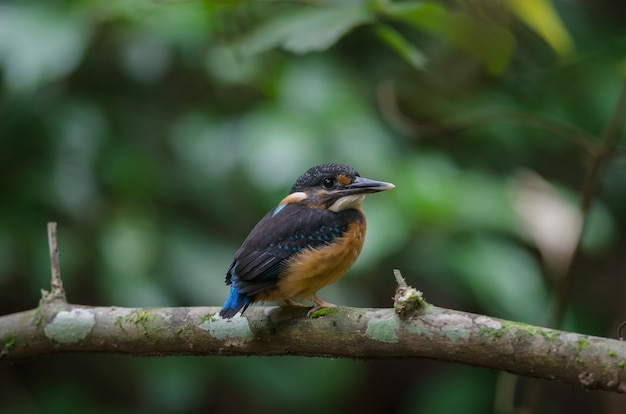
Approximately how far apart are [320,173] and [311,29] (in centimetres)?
63

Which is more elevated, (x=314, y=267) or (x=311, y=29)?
(x=311, y=29)

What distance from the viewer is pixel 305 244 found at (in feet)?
8.41

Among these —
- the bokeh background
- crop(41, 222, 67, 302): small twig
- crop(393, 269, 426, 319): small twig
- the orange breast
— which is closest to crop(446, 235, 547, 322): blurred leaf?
the bokeh background

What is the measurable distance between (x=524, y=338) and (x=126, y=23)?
2784mm

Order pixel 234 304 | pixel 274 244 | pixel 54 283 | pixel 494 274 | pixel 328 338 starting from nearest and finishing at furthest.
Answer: pixel 328 338 → pixel 234 304 → pixel 274 244 → pixel 54 283 → pixel 494 274

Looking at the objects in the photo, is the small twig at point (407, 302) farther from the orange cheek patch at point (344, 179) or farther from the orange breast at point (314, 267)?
the orange cheek patch at point (344, 179)

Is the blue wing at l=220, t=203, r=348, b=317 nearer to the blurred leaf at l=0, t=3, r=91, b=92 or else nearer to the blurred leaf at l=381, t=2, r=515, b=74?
the blurred leaf at l=381, t=2, r=515, b=74

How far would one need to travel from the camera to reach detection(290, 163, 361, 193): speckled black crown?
2.80 m

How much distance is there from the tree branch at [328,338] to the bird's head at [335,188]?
512 mm

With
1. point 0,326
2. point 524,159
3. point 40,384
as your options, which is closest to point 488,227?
point 524,159

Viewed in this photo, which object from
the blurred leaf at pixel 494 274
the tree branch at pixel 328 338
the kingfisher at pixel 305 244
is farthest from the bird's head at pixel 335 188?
the blurred leaf at pixel 494 274

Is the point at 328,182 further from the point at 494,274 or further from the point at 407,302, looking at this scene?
the point at 494,274

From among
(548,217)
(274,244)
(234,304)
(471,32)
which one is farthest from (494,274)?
(234,304)

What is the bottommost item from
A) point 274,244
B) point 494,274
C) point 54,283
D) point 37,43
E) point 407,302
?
point 54,283
